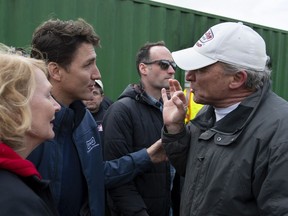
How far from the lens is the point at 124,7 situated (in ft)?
15.7

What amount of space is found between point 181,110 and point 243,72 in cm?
43

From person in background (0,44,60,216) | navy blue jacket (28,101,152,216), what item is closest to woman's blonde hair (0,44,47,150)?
person in background (0,44,60,216)

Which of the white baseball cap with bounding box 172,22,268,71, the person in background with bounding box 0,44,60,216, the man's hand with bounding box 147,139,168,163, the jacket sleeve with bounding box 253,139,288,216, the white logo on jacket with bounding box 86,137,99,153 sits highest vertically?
the white baseball cap with bounding box 172,22,268,71

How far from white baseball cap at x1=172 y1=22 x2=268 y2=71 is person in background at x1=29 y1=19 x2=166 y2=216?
25.4 inches

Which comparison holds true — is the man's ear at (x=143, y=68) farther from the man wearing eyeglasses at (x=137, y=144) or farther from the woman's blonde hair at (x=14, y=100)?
the woman's blonde hair at (x=14, y=100)

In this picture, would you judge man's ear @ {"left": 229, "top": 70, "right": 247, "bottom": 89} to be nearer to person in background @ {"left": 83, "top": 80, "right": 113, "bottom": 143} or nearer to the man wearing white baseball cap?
the man wearing white baseball cap

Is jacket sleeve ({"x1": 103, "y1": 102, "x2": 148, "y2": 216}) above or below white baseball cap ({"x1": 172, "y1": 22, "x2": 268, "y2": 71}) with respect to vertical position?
below

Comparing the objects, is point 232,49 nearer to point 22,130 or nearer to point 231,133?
point 231,133

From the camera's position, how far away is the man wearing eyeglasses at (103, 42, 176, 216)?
272 cm

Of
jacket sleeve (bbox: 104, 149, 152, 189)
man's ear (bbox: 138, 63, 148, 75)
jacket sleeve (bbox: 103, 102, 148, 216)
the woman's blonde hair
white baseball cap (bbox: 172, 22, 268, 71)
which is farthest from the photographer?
man's ear (bbox: 138, 63, 148, 75)

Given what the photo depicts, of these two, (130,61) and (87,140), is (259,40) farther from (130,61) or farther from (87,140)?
(130,61)

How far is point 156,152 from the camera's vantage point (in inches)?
99.7

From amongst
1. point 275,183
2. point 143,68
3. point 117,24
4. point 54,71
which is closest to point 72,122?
point 54,71

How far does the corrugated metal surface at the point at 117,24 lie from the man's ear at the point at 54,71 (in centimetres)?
199
